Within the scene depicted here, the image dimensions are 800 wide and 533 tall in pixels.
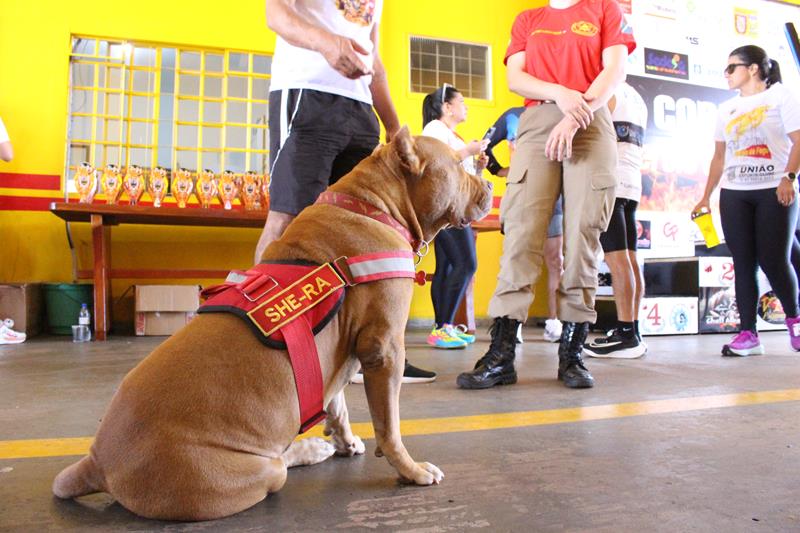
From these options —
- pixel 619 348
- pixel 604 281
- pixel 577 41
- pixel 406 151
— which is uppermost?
pixel 577 41

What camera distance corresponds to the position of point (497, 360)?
2834 mm

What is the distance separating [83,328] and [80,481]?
14.5 feet

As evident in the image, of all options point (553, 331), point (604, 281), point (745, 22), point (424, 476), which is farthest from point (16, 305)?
point (745, 22)

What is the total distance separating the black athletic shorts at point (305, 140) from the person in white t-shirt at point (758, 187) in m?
3.27

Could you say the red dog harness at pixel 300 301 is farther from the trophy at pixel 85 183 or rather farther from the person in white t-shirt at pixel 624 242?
the trophy at pixel 85 183

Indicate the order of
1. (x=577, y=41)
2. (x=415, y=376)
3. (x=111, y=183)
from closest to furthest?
(x=577, y=41)
(x=415, y=376)
(x=111, y=183)

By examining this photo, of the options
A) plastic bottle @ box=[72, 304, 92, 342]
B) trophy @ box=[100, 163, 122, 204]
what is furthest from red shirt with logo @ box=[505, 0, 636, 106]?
plastic bottle @ box=[72, 304, 92, 342]

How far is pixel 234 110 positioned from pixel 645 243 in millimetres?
5250

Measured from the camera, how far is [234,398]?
1.21 meters

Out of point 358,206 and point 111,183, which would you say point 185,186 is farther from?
point 358,206

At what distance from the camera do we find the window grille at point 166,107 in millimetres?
6520

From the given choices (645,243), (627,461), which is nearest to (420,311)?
(645,243)

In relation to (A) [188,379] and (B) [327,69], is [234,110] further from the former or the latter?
(A) [188,379]

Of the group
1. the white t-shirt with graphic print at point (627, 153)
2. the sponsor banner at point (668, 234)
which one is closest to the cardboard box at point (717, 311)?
the sponsor banner at point (668, 234)
